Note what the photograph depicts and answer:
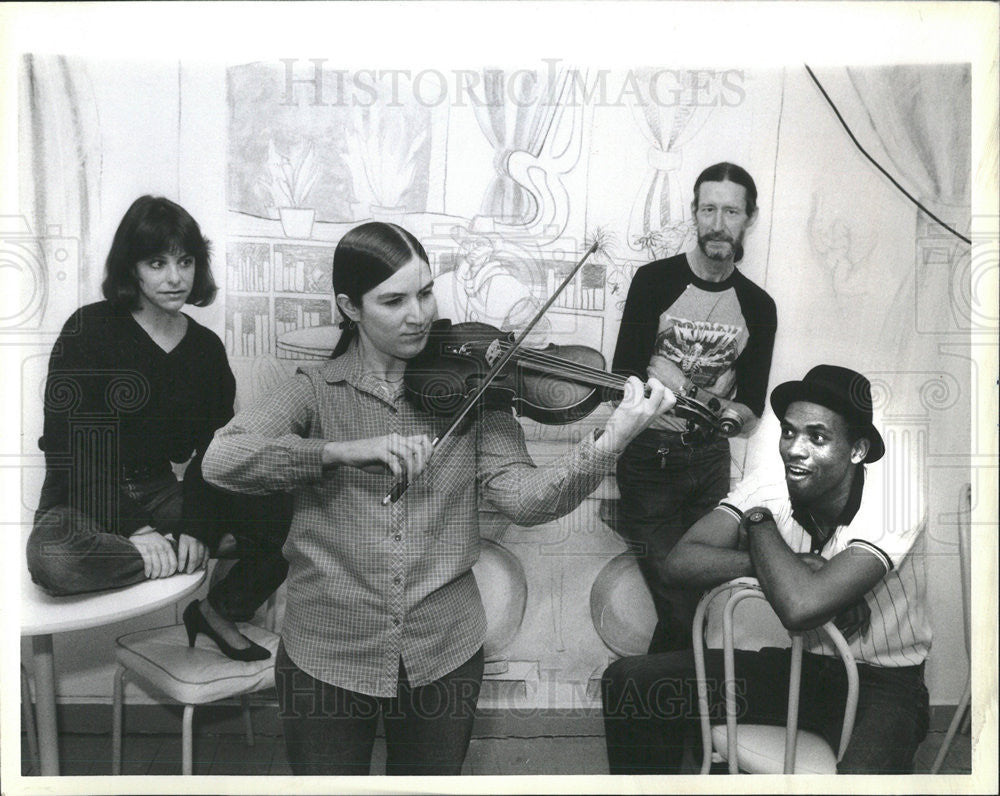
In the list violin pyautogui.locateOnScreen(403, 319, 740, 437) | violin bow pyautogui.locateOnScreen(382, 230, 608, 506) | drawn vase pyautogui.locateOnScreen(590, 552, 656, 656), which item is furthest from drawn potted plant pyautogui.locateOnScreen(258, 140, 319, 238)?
drawn vase pyautogui.locateOnScreen(590, 552, 656, 656)

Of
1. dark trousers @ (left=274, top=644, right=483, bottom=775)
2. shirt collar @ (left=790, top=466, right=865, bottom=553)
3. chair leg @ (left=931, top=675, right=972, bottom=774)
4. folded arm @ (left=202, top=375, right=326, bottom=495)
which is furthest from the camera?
chair leg @ (left=931, top=675, right=972, bottom=774)

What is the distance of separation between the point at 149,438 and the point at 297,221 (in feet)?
2.32

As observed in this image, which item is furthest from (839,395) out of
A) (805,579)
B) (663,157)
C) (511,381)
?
(511,381)

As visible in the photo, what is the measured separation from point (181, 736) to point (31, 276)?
133cm

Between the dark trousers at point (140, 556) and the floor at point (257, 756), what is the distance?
0.40 metres

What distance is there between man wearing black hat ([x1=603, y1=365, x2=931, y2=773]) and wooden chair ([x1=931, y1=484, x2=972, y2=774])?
13 cm

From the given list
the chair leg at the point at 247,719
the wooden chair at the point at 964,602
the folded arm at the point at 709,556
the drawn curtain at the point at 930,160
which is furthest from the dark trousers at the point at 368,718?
the drawn curtain at the point at 930,160

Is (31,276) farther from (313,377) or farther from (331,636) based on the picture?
(331,636)

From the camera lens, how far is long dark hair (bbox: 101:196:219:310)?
105 inches

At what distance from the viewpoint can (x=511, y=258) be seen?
2719mm

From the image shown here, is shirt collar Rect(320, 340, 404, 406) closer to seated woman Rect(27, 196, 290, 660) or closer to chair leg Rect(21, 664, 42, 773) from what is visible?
seated woman Rect(27, 196, 290, 660)

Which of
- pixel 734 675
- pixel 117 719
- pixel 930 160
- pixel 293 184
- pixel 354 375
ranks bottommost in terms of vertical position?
pixel 117 719

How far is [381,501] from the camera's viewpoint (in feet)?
8.47

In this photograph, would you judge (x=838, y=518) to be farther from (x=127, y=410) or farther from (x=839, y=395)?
(x=127, y=410)
